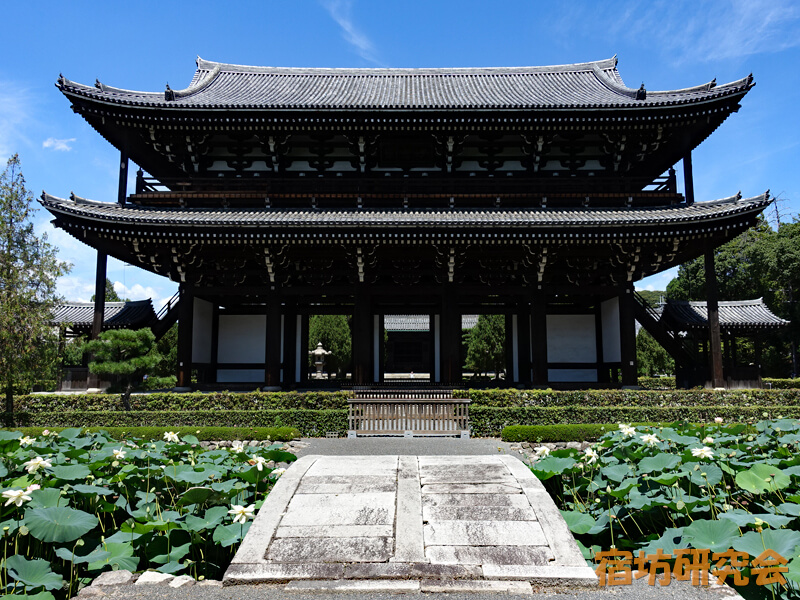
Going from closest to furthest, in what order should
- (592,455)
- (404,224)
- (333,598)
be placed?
(333,598), (592,455), (404,224)

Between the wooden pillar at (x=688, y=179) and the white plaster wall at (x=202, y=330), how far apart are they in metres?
17.5

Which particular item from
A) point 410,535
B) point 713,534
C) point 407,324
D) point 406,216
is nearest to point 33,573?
point 410,535

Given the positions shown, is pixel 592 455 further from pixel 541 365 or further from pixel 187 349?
pixel 187 349

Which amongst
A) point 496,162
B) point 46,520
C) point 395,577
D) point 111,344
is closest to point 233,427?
point 111,344

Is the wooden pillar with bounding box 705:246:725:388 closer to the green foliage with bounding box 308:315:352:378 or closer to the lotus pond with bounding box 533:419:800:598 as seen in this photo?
the lotus pond with bounding box 533:419:800:598

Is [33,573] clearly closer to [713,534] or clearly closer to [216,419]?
[713,534]

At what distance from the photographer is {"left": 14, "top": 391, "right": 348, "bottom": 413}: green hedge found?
1333 cm

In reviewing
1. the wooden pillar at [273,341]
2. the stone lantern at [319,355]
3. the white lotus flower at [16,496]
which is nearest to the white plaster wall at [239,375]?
the wooden pillar at [273,341]

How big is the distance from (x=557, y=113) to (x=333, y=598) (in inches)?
619

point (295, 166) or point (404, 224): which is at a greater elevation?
point (295, 166)

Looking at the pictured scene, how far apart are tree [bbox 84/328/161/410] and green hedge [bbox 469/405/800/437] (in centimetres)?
962

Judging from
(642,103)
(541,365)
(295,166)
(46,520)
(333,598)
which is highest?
(642,103)

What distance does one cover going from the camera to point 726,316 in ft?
64.6

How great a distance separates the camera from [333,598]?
12.8ft
